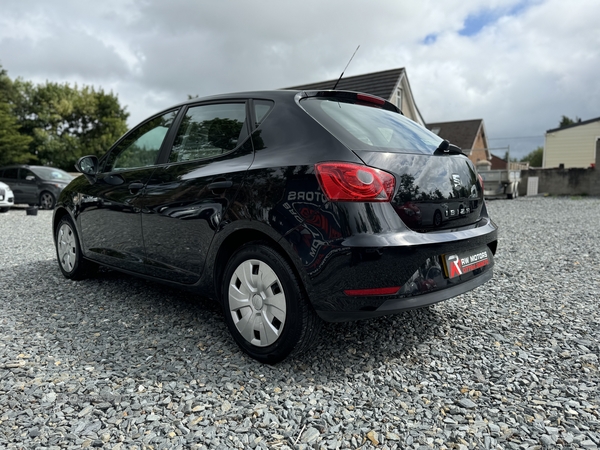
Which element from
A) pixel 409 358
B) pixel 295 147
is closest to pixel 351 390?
pixel 409 358

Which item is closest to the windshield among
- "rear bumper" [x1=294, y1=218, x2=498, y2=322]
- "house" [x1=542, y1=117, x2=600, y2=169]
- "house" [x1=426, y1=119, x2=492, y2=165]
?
"rear bumper" [x1=294, y1=218, x2=498, y2=322]

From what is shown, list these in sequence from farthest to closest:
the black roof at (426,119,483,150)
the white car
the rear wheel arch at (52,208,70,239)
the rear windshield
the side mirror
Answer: the black roof at (426,119,483,150) < the white car < the rear wheel arch at (52,208,70,239) < the side mirror < the rear windshield

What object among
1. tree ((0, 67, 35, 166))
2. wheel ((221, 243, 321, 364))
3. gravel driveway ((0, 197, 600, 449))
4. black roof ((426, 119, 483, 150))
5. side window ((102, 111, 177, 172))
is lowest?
gravel driveway ((0, 197, 600, 449))

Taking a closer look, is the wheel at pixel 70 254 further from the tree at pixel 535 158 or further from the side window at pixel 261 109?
the tree at pixel 535 158

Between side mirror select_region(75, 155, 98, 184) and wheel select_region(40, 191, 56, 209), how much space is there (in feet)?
41.1

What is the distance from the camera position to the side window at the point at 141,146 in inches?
146

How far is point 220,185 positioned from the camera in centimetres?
291

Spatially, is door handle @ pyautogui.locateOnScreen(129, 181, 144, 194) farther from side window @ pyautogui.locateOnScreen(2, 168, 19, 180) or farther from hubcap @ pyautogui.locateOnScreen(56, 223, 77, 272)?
side window @ pyautogui.locateOnScreen(2, 168, 19, 180)

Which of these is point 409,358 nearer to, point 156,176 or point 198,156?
point 198,156

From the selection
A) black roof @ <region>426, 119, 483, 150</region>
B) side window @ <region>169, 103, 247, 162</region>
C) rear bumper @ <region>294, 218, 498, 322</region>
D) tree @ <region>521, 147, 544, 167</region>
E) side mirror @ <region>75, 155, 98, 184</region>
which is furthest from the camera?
tree @ <region>521, 147, 544, 167</region>

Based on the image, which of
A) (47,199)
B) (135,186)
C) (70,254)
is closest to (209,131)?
(135,186)

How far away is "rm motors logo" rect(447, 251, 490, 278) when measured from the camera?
2699mm

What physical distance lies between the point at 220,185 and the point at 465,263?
1.61 metres

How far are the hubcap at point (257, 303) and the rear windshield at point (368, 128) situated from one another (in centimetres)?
91
